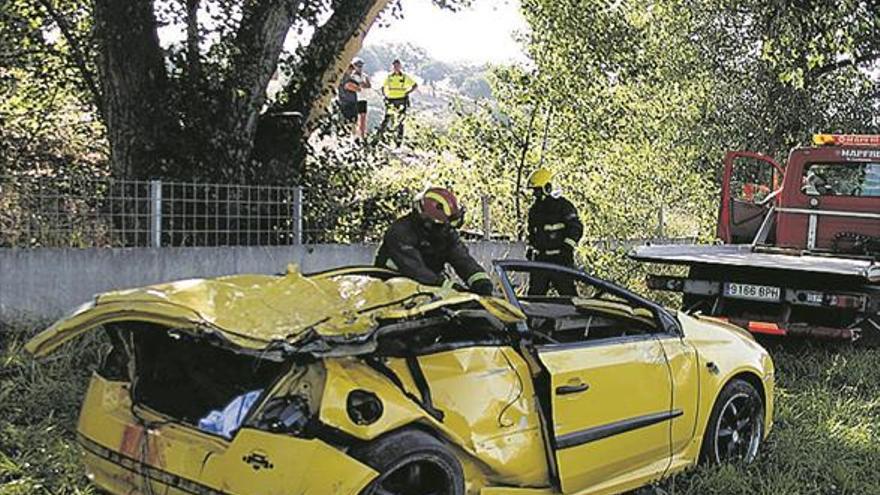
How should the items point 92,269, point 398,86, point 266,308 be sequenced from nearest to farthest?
point 266,308 < point 92,269 < point 398,86

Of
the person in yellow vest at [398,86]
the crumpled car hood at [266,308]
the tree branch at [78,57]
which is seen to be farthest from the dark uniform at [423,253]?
the person in yellow vest at [398,86]

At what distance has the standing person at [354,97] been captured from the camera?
10484 millimetres

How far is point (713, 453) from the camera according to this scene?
4988 mm

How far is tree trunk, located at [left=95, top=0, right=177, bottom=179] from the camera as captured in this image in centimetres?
852

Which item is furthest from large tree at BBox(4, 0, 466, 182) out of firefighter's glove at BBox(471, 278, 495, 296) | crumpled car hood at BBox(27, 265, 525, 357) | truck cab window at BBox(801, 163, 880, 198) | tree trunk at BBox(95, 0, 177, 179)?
truck cab window at BBox(801, 163, 880, 198)

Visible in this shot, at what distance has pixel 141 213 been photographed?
7.92 meters

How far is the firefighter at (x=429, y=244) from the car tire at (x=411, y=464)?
1.92m

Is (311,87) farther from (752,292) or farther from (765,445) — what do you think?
(765,445)

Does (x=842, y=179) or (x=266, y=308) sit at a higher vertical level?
(x=842, y=179)

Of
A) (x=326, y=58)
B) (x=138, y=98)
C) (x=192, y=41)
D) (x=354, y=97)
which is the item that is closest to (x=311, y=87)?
(x=326, y=58)

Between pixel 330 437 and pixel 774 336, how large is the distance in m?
6.86

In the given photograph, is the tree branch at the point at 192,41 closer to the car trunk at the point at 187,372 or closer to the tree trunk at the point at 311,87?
the tree trunk at the point at 311,87

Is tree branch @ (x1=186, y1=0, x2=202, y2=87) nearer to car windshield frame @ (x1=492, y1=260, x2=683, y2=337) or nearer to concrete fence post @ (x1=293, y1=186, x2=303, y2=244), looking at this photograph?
concrete fence post @ (x1=293, y1=186, x2=303, y2=244)

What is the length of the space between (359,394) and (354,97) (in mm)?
9132
